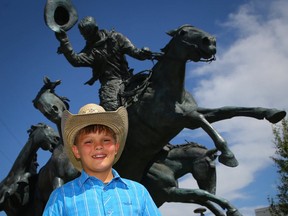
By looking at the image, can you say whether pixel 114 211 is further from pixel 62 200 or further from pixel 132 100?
pixel 132 100

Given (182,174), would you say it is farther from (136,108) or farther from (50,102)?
(50,102)

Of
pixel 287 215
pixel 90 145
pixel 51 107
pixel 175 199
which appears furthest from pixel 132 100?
pixel 287 215

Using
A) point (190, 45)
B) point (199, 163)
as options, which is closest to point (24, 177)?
point (190, 45)

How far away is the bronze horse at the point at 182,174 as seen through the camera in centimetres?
731

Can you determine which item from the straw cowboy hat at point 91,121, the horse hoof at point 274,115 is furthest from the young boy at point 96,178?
the horse hoof at point 274,115

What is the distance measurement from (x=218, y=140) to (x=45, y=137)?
8.19 feet

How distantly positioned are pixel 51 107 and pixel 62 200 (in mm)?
4343

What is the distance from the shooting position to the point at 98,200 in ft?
7.23

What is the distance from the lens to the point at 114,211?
2174 millimetres

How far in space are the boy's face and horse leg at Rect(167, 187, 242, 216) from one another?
478 cm

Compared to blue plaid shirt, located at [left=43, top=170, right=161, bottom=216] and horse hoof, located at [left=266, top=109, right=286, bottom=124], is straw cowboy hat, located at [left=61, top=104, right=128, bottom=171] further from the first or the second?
horse hoof, located at [left=266, top=109, right=286, bottom=124]

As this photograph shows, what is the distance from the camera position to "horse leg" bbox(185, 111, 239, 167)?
235 inches

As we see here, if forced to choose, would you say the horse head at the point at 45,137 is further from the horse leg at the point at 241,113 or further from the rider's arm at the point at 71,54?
the horse leg at the point at 241,113

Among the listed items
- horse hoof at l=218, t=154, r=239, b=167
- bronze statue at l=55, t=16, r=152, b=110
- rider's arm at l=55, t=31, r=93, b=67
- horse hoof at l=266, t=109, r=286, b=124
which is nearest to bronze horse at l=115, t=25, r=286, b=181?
horse hoof at l=266, t=109, r=286, b=124
